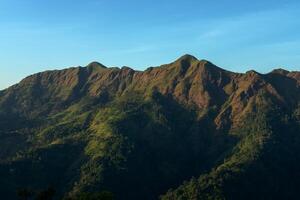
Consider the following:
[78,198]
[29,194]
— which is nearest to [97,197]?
[78,198]

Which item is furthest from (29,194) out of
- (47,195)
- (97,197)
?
(97,197)

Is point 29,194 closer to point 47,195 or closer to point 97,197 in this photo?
point 47,195

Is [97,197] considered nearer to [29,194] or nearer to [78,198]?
[78,198]
